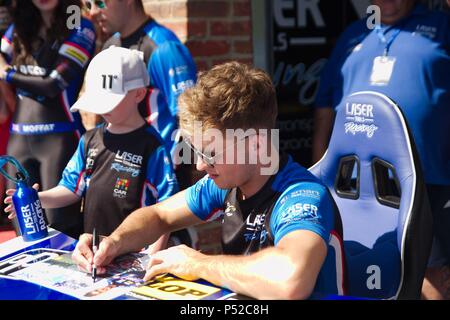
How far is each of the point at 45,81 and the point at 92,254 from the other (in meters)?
1.72

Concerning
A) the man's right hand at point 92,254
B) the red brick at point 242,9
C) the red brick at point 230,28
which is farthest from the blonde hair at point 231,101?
the red brick at point 242,9

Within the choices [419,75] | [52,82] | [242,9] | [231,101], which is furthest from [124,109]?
[242,9]

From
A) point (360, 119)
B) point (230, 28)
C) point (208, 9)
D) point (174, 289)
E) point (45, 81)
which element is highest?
point (208, 9)

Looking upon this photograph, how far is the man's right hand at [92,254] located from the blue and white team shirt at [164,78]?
1.03 m

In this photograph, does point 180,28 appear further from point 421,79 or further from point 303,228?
point 303,228

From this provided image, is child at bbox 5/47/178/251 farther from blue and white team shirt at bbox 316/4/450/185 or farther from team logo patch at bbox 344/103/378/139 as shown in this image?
blue and white team shirt at bbox 316/4/450/185

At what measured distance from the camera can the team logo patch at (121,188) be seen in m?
2.72

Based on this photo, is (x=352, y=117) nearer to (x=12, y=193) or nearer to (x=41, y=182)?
(x=12, y=193)

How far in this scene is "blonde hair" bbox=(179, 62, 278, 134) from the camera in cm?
187

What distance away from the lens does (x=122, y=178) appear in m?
2.74

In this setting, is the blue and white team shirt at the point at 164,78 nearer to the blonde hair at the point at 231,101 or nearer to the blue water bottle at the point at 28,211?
the blue water bottle at the point at 28,211

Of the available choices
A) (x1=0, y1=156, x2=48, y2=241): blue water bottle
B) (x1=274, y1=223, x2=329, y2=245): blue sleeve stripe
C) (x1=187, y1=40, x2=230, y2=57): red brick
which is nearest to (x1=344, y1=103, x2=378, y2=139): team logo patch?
(x1=274, y1=223, x2=329, y2=245): blue sleeve stripe
